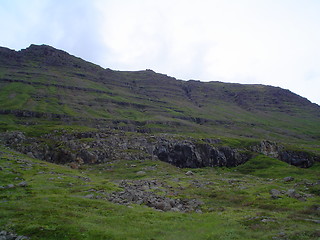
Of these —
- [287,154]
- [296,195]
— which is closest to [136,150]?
[296,195]

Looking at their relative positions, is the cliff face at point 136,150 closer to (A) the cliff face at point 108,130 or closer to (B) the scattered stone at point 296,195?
(A) the cliff face at point 108,130

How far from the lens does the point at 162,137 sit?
317 ft

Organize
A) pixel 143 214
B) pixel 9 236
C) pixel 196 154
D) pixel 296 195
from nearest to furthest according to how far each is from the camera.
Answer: pixel 9 236
pixel 143 214
pixel 296 195
pixel 196 154

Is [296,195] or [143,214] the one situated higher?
[296,195]

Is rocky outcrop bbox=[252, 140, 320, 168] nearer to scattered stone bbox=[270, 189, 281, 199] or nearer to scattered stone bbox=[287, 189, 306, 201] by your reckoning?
scattered stone bbox=[270, 189, 281, 199]

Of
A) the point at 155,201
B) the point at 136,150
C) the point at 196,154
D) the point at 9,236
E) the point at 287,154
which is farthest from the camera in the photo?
the point at 287,154

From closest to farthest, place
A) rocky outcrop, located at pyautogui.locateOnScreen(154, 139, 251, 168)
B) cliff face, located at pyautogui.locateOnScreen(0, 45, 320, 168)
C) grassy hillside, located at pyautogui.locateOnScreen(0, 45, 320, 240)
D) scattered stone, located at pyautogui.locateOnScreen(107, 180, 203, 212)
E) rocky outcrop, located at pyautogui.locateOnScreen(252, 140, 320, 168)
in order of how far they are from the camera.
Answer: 1. grassy hillside, located at pyautogui.locateOnScreen(0, 45, 320, 240)
2. scattered stone, located at pyautogui.locateOnScreen(107, 180, 203, 212)
3. cliff face, located at pyautogui.locateOnScreen(0, 45, 320, 168)
4. rocky outcrop, located at pyautogui.locateOnScreen(154, 139, 251, 168)
5. rocky outcrop, located at pyautogui.locateOnScreen(252, 140, 320, 168)

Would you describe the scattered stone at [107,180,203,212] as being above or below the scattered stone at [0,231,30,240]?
below

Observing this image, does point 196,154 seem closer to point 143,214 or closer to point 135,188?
point 135,188

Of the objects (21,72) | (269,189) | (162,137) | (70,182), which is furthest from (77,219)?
(21,72)

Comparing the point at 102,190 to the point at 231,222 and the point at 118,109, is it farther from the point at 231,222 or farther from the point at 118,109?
the point at 118,109

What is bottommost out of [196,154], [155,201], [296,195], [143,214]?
[155,201]

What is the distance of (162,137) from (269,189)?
5771 cm

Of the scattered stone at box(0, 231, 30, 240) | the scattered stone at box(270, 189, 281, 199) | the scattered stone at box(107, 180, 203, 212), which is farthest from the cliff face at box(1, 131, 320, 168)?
the scattered stone at box(0, 231, 30, 240)
